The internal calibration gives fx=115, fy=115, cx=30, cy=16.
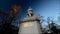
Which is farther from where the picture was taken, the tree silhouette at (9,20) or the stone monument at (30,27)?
the tree silhouette at (9,20)

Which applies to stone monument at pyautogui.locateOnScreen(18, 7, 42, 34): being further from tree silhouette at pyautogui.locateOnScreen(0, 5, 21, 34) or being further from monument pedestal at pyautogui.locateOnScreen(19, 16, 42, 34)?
tree silhouette at pyautogui.locateOnScreen(0, 5, 21, 34)

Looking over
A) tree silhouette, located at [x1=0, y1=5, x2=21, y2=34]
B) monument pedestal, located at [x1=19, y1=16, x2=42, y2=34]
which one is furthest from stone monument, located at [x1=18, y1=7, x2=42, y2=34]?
tree silhouette, located at [x1=0, y1=5, x2=21, y2=34]

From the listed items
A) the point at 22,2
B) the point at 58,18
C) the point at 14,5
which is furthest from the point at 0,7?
the point at 58,18

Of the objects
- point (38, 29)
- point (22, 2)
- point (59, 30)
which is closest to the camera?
point (38, 29)

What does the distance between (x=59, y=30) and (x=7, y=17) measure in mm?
1592

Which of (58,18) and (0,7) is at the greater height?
(0,7)

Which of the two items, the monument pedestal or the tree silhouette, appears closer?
the monument pedestal

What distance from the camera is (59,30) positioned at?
10.9ft

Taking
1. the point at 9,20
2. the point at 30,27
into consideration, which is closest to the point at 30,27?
the point at 30,27

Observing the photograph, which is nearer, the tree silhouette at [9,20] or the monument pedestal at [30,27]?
the monument pedestal at [30,27]

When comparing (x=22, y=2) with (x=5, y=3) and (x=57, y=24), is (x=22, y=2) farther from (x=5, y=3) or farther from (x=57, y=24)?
(x=57, y=24)

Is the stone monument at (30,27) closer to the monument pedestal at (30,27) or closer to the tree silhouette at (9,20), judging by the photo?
the monument pedestal at (30,27)

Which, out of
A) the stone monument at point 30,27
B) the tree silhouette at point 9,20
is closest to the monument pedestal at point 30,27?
the stone monument at point 30,27

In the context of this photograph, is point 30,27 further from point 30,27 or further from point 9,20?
point 9,20
